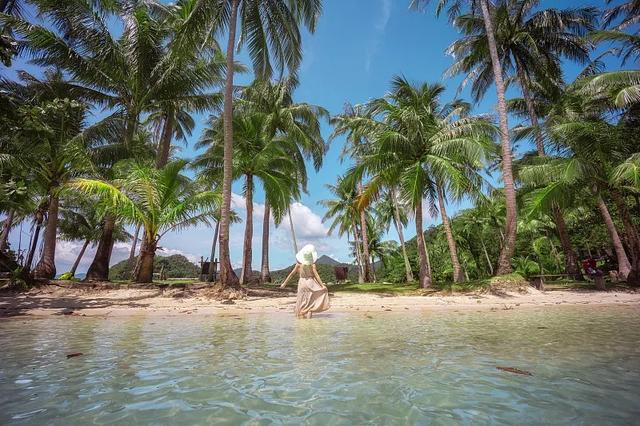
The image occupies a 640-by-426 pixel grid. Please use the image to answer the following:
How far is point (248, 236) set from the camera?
67.1 ft

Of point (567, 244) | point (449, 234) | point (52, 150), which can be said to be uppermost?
point (52, 150)

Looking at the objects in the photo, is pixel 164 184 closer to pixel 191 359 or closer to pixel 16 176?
pixel 16 176

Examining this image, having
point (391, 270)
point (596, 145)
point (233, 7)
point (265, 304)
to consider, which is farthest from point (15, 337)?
point (391, 270)

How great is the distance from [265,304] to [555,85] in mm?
20056

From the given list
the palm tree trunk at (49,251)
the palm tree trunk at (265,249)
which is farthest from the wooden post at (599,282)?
the palm tree trunk at (49,251)

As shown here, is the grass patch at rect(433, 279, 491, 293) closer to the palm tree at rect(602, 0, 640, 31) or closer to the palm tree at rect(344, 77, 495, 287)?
the palm tree at rect(344, 77, 495, 287)

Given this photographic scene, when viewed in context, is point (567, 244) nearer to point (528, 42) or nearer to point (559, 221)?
point (559, 221)

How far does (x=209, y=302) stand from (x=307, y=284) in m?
4.77

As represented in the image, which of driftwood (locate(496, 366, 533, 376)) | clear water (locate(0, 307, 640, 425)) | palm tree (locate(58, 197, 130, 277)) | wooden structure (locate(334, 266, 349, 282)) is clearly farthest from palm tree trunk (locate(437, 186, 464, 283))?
palm tree (locate(58, 197, 130, 277))

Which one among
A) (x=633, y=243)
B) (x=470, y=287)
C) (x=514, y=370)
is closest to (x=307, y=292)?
(x=514, y=370)

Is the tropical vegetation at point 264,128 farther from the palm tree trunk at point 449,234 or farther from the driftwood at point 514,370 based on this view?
the driftwood at point 514,370

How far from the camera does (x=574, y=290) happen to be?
15.0 m

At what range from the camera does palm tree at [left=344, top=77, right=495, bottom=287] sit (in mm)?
15117

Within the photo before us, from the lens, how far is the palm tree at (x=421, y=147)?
15117mm
